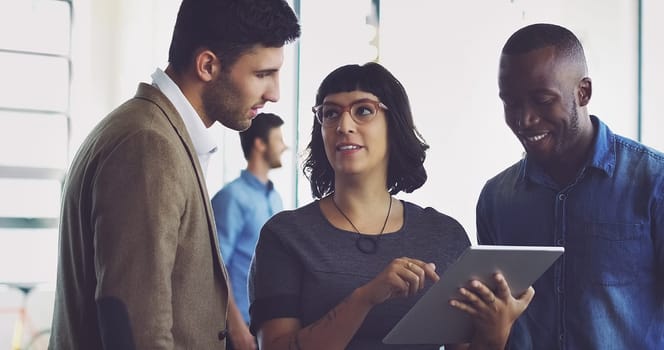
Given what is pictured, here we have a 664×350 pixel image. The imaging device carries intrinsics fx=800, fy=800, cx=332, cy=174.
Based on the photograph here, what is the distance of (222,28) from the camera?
1495 mm

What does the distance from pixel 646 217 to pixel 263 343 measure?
864mm

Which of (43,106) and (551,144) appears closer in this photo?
(551,144)

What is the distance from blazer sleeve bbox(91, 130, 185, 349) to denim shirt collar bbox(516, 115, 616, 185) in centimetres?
93

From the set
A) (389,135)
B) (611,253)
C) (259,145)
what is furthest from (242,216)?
(611,253)

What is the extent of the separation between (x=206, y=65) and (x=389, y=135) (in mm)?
558

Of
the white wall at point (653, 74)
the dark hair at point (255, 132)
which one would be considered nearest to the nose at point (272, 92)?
the dark hair at point (255, 132)

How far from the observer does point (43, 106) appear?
434 centimetres

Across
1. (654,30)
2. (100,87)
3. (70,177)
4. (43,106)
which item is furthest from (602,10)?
(70,177)

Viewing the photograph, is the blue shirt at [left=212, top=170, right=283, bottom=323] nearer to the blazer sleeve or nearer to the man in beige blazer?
the man in beige blazer

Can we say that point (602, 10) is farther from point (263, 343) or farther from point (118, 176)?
point (118, 176)

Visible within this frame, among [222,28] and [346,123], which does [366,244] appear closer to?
[346,123]

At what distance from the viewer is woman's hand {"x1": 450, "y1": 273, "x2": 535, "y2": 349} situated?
5.14ft

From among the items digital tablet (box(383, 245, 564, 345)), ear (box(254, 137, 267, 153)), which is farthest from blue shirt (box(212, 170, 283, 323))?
digital tablet (box(383, 245, 564, 345))

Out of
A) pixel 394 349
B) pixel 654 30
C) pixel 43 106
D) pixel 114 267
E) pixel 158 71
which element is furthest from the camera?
pixel 654 30
